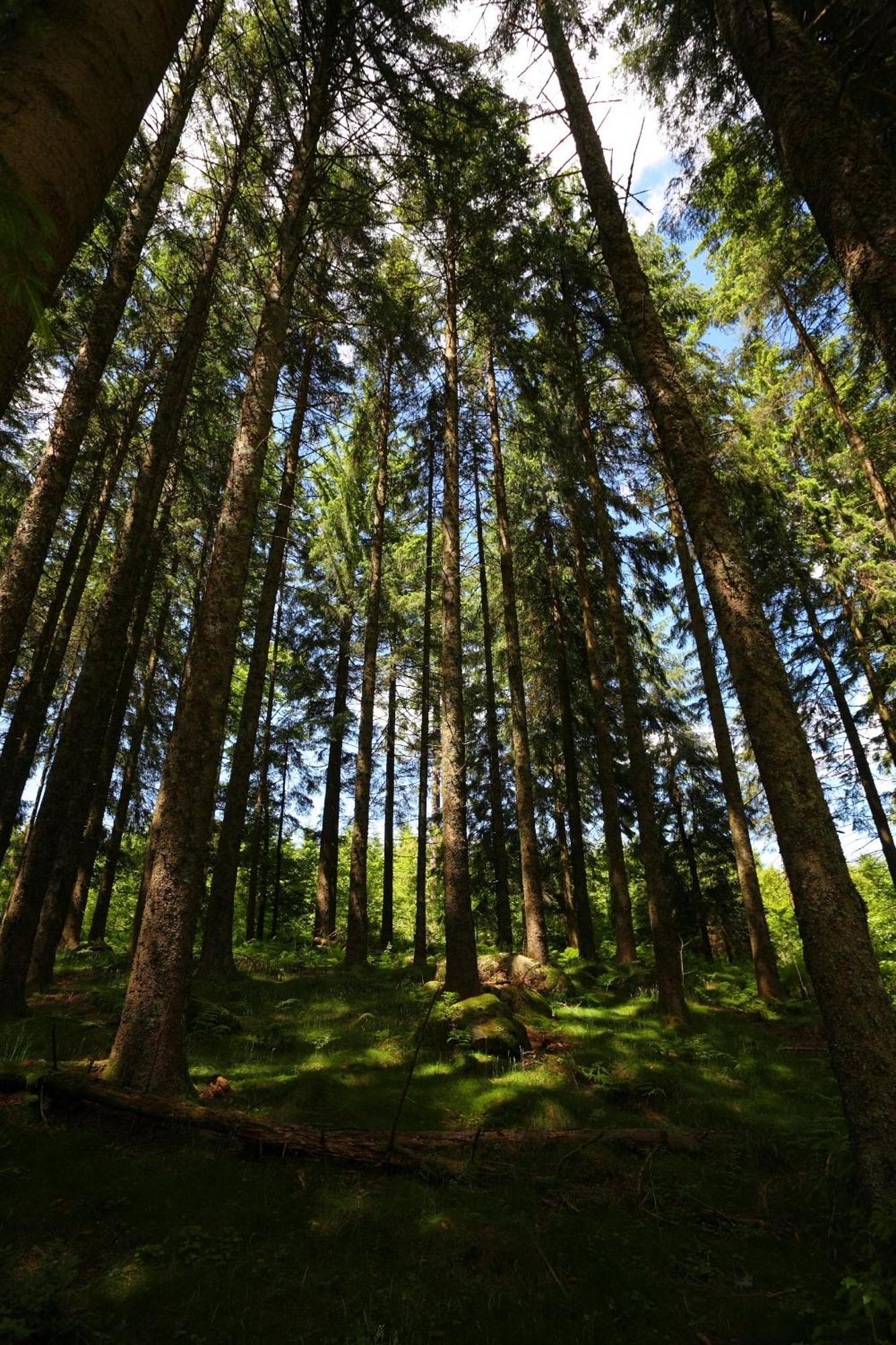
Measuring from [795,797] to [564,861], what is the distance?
52.1 feet

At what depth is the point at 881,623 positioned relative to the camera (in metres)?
15.5

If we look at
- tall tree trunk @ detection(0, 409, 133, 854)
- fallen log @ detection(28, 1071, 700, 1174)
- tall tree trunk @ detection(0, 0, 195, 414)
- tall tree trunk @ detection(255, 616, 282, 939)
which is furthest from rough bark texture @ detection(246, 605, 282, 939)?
tall tree trunk @ detection(0, 0, 195, 414)

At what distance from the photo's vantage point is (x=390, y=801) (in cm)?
1844

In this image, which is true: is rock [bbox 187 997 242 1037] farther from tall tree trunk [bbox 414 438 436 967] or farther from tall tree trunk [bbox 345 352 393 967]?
tall tree trunk [bbox 414 438 436 967]

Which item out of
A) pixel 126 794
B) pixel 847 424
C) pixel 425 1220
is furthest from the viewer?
pixel 126 794

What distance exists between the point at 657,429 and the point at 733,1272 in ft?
21.0

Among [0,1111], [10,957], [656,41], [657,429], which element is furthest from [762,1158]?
[656,41]

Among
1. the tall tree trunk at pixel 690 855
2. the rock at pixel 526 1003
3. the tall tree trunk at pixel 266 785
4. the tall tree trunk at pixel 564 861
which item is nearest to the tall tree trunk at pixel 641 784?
the rock at pixel 526 1003

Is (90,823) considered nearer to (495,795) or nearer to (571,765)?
(495,795)

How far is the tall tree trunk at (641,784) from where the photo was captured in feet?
32.9

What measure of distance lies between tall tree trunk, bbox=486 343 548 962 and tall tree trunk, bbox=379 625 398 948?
540cm

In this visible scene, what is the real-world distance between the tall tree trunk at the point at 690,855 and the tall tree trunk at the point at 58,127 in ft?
72.9

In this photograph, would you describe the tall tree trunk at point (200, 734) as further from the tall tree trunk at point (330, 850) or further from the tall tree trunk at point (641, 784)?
the tall tree trunk at point (330, 850)

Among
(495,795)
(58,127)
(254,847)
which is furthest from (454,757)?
(254,847)
